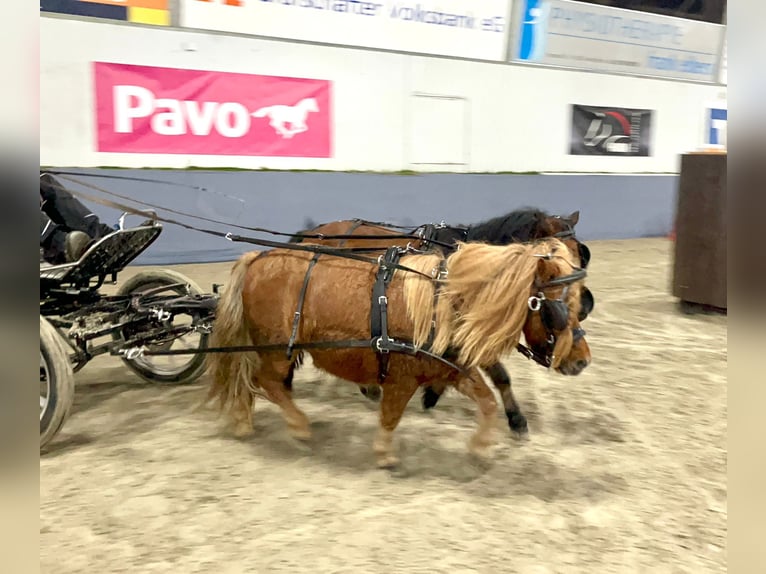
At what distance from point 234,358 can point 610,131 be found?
19.0ft

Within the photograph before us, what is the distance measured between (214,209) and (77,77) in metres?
1.33

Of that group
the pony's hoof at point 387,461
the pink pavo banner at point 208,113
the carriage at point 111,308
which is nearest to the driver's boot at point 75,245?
the carriage at point 111,308

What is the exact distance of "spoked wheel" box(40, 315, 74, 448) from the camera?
2008 mm

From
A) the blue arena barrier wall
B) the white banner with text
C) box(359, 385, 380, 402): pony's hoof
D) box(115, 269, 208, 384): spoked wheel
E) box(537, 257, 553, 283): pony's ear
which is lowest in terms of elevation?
box(359, 385, 380, 402): pony's hoof

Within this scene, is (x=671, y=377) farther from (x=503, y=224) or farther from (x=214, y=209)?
(x=214, y=209)

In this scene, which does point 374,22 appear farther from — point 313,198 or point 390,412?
point 390,412

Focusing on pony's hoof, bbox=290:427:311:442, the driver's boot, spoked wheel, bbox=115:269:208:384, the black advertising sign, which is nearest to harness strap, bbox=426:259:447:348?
pony's hoof, bbox=290:427:311:442

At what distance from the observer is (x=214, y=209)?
15.8 ft

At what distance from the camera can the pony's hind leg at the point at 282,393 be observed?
7.72 ft

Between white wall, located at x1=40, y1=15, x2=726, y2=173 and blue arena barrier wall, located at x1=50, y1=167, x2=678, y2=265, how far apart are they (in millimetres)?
106

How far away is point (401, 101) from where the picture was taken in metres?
5.29

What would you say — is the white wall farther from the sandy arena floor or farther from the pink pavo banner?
the sandy arena floor

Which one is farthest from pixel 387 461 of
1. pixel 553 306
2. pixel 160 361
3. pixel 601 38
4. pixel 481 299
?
pixel 601 38

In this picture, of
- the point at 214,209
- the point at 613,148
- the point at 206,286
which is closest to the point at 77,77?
the point at 214,209
